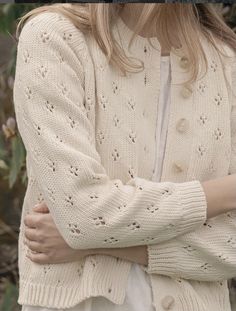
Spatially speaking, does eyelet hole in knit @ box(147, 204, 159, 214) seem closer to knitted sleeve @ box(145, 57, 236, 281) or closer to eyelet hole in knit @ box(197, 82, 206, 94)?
knitted sleeve @ box(145, 57, 236, 281)

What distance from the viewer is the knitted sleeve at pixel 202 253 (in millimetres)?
1034

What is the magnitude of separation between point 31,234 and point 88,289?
0.12 meters

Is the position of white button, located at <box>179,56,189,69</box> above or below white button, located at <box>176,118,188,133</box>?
above

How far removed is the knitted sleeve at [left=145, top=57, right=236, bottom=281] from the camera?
103 cm

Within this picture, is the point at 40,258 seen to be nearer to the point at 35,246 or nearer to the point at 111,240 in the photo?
the point at 35,246

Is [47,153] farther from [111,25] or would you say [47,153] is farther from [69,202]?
[111,25]

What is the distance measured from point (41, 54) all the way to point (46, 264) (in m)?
0.31

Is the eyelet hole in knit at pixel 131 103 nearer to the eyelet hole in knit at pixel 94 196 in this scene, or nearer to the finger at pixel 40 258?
the eyelet hole in knit at pixel 94 196

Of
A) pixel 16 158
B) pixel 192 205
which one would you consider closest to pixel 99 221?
pixel 192 205

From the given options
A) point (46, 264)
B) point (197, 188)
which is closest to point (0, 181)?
point (46, 264)

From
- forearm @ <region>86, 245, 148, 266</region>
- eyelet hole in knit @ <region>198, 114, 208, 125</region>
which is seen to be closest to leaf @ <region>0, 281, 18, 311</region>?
forearm @ <region>86, 245, 148, 266</region>

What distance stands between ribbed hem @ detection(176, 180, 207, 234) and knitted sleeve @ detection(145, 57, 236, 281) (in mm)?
22

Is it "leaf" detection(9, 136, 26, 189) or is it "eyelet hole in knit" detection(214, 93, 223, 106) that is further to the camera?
"leaf" detection(9, 136, 26, 189)

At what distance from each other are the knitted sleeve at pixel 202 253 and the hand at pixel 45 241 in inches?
4.4
